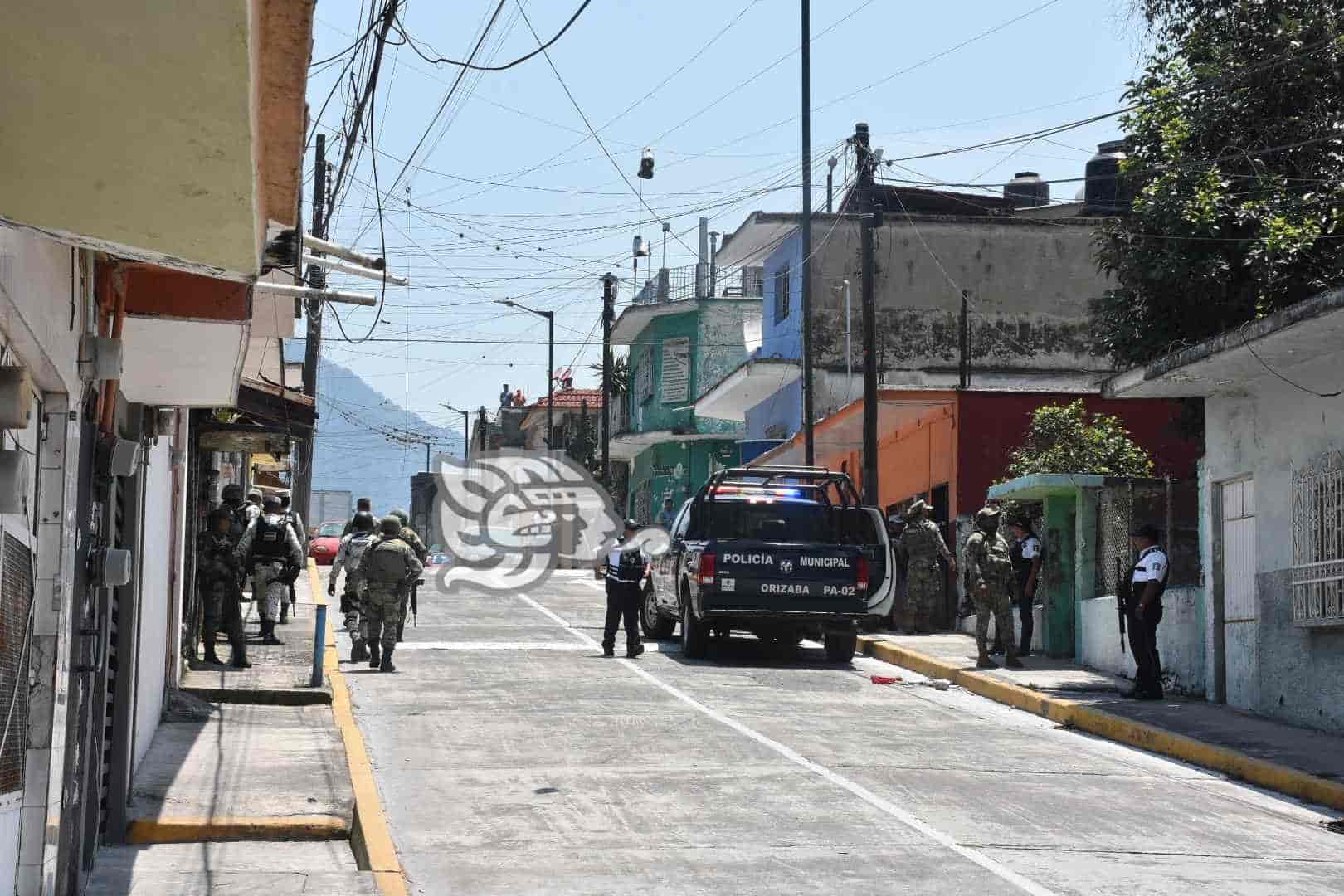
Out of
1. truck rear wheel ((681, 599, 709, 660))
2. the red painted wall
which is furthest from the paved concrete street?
the red painted wall

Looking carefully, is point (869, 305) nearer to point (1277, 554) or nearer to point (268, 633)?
point (268, 633)

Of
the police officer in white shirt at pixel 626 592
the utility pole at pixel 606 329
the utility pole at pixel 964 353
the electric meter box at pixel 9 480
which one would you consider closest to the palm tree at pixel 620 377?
the utility pole at pixel 606 329

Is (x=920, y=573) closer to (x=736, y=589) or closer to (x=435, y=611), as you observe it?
(x=736, y=589)

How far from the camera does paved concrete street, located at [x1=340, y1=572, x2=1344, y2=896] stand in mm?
8164

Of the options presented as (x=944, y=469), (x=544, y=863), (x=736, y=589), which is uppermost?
(x=944, y=469)

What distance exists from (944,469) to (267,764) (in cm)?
1672

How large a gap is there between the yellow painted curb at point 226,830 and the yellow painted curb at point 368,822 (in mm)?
197

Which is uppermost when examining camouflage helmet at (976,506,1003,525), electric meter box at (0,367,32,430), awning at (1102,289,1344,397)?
awning at (1102,289,1344,397)

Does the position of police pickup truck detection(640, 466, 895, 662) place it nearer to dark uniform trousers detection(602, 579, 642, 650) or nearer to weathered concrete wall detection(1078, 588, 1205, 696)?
dark uniform trousers detection(602, 579, 642, 650)

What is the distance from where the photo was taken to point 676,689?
16.4m

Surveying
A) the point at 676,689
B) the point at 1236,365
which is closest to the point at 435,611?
the point at 676,689

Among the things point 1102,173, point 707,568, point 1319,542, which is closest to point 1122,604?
point 1319,542

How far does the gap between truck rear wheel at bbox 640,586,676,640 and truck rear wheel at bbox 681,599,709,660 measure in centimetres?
241

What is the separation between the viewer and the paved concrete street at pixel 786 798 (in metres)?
→ 8.16
